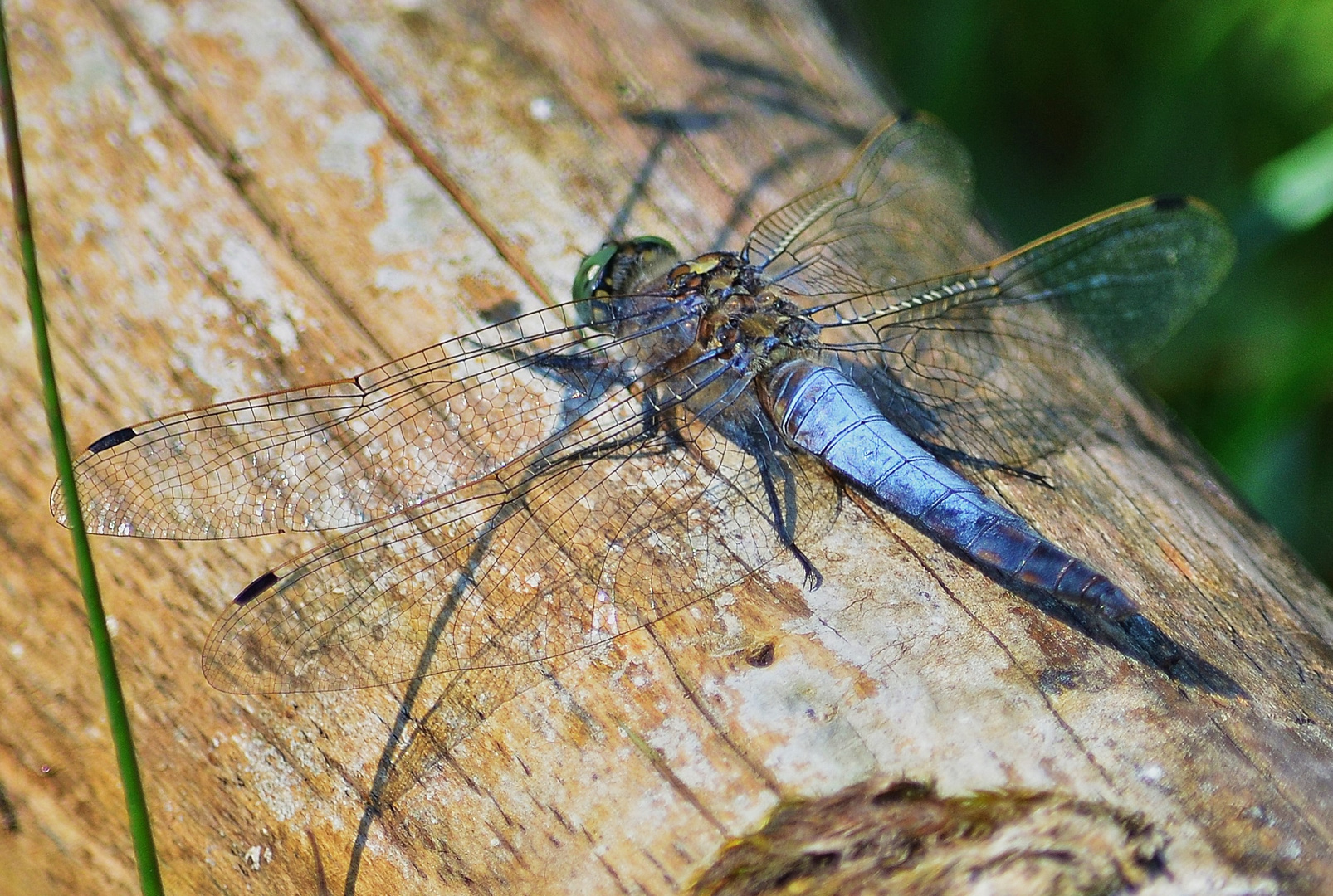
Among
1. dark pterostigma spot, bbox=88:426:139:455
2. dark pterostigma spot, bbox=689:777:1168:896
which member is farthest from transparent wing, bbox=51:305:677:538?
dark pterostigma spot, bbox=689:777:1168:896

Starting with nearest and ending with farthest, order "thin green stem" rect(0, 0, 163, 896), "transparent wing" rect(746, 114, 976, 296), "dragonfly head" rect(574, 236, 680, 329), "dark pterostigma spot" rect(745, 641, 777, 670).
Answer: "thin green stem" rect(0, 0, 163, 896), "dark pterostigma spot" rect(745, 641, 777, 670), "dragonfly head" rect(574, 236, 680, 329), "transparent wing" rect(746, 114, 976, 296)

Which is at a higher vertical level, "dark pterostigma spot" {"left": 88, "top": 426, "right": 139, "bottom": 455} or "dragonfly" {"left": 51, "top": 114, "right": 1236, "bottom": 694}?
"dark pterostigma spot" {"left": 88, "top": 426, "right": 139, "bottom": 455}

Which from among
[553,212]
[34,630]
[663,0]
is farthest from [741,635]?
[663,0]

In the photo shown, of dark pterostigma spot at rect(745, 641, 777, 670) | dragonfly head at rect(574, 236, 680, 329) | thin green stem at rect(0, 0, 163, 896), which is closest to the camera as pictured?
thin green stem at rect(0, 0, 163, 896)

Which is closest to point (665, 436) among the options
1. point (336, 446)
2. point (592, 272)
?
point (592, 272)

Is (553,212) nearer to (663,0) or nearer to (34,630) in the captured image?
(663,0)

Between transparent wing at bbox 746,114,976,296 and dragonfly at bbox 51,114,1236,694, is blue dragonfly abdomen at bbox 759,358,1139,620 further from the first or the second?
transparent wing at bbox 746,114,976,296

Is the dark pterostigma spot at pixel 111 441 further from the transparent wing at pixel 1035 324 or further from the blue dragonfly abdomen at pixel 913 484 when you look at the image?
the transparent wing at pixel 1035 324

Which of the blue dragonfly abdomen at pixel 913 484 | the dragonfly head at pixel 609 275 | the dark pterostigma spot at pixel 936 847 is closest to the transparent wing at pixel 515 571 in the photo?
the blue dragonfly abdomen at pixel 913 484
